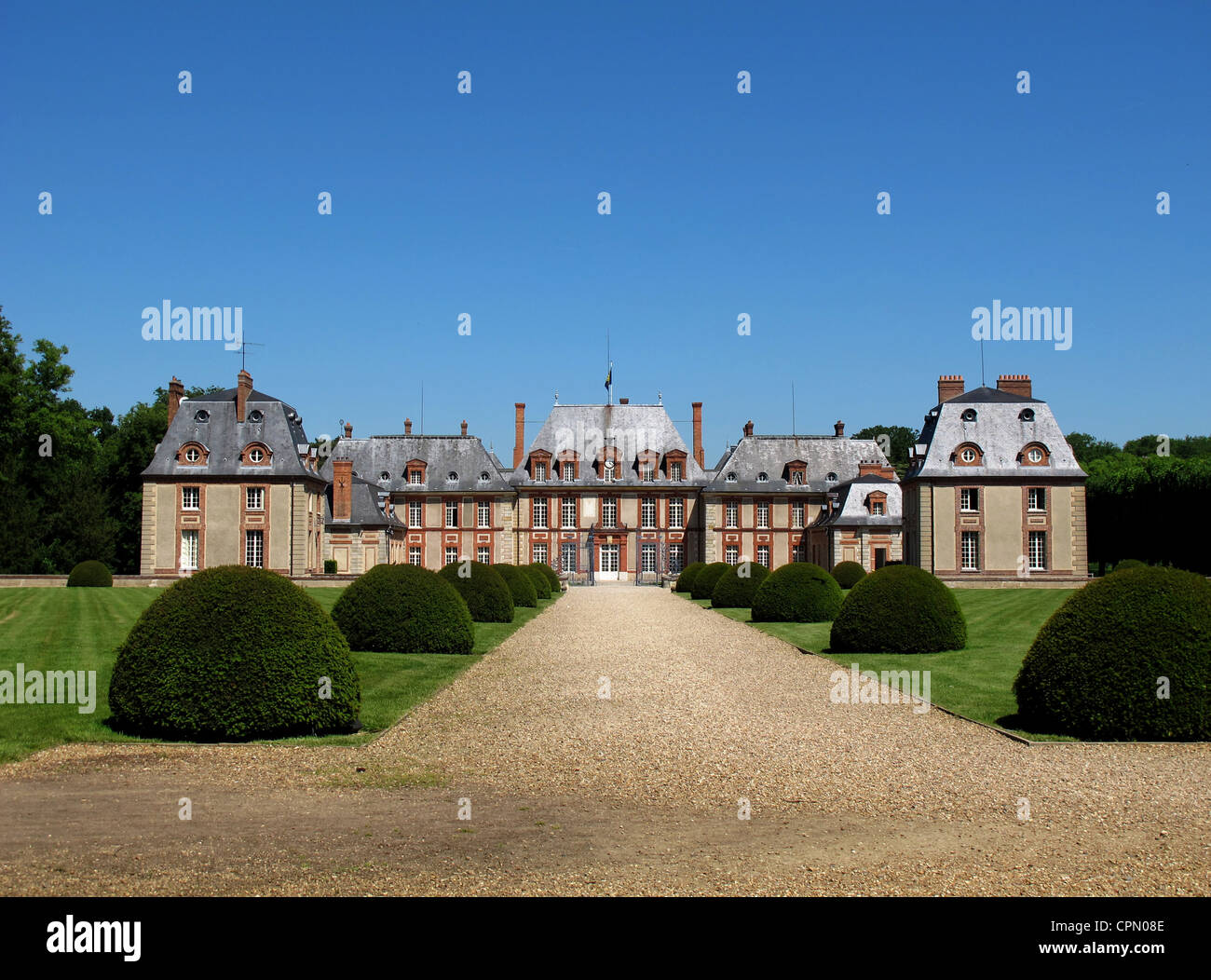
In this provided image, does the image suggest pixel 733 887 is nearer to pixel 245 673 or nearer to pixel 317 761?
pixel 317 761

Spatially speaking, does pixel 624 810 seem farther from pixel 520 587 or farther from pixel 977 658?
pixel 520 587

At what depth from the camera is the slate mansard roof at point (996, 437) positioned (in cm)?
4412

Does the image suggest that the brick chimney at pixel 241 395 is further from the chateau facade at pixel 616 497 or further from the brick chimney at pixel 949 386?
the brick chimney at pixel 949 386

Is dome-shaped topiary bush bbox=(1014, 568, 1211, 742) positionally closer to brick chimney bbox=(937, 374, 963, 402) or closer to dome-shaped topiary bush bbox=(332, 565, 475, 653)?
dome-shaped topiary bush bbox=(332, 565, 475, 653)

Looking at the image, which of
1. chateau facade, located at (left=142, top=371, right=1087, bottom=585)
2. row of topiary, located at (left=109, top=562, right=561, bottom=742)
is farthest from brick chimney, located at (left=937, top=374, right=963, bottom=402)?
row of topiary, located at (left=109, top=562, right=561, bottom=742)

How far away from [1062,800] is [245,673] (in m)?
6.78

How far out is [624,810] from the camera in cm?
729

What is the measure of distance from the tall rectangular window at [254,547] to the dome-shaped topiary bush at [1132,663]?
39.5 m

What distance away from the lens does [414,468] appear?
198 ft

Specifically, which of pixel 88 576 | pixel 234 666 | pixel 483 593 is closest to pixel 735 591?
pixel 483 593

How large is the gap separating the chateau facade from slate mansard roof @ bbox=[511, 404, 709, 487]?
0.11 meters

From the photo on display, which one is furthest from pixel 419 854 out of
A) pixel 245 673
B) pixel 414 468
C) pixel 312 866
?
pixel 414 468

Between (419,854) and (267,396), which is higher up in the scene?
(267,396)
